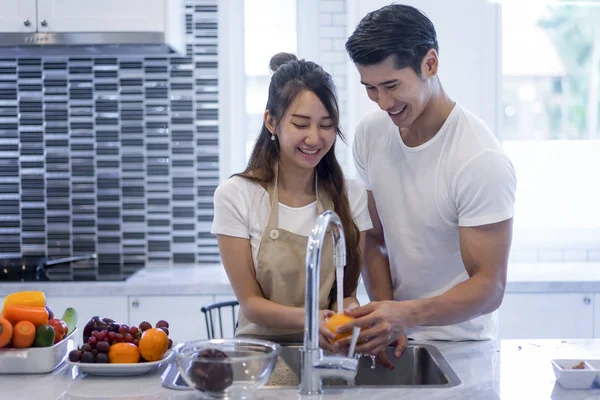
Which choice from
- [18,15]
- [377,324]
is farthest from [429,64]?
[18,15]

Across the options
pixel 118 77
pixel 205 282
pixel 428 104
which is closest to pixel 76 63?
pixel 118 77

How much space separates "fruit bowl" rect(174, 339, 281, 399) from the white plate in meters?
0.21

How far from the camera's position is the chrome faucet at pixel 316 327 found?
4.86 ft

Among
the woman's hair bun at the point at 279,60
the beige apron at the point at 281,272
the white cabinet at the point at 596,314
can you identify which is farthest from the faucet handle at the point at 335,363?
the white cabinet at the point at 596,314

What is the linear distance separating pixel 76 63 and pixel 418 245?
238cm

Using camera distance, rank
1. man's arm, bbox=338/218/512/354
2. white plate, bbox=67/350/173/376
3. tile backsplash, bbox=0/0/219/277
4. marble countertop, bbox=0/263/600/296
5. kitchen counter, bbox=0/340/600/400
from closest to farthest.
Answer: kitchen counter, bbox=0/340/600/400, white plate, bbox=67/350/173/376, man's arm, bbox=338/218/512/354, marble countertop, bbox=0/263/600/296, tile backsplash, bbox=0/0/219/277

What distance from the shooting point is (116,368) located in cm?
172

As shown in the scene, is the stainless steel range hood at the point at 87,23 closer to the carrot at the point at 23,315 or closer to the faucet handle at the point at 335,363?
the carrot at the point at 23,315

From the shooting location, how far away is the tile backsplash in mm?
3828

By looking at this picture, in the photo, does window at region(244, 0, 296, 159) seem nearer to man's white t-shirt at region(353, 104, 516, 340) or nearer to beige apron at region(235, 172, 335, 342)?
man's white t-shirt at region(353, 104, 516, 340)

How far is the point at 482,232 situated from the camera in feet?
6.34

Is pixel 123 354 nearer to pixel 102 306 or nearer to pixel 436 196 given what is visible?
pixel 436 196

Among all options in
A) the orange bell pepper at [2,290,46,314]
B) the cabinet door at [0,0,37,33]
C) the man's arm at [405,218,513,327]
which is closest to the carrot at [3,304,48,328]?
the orange bell pepper at [2,290,46,314]

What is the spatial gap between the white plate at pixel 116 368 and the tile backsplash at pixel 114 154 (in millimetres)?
2108
